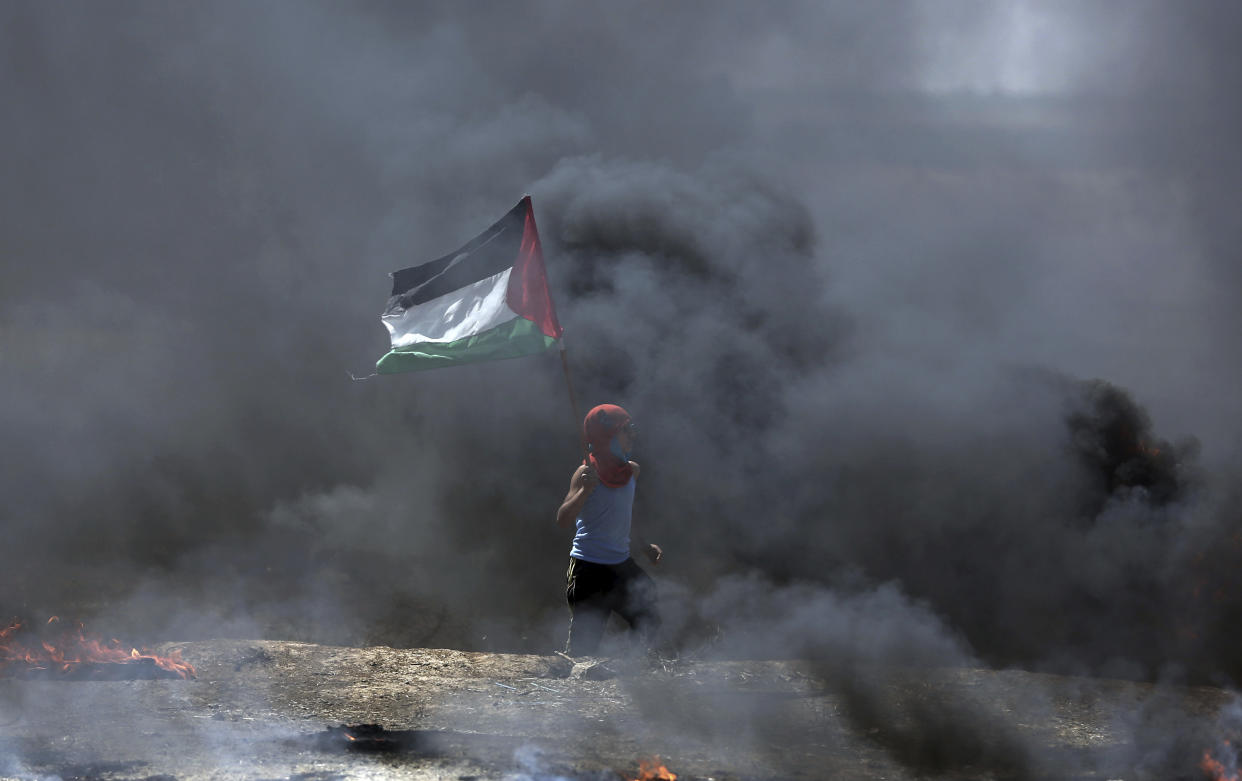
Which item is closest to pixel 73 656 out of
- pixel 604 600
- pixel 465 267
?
pixel 604 600

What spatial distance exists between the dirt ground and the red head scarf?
0.90 metres

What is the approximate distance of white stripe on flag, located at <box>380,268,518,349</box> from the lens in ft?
15.1

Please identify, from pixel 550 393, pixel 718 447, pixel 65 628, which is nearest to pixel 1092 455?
pixel 718 447

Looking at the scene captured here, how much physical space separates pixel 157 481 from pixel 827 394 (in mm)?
7289

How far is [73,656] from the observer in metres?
4.34

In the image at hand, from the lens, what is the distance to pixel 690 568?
319 inches

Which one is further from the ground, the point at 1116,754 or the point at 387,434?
the point at 387,434

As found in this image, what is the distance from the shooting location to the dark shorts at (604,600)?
4277 millimetres

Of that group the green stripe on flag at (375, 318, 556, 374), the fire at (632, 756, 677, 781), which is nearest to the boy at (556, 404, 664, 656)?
the green stripe on flag at (375, 318, 556, 374)

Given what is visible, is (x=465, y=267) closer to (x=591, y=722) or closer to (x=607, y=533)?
(x=607, y=533)

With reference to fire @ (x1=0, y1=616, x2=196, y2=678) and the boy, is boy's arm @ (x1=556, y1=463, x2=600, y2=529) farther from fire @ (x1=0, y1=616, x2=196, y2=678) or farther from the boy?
fire @ (x1=0, y1=616, x2=196, y2=678)

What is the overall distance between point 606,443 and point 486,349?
0.81 metres

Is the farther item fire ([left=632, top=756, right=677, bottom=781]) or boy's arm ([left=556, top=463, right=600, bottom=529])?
boy's arm ([left=556, top=463, right=600, bottom=529])

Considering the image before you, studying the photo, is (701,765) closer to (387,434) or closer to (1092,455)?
(1092,455)
